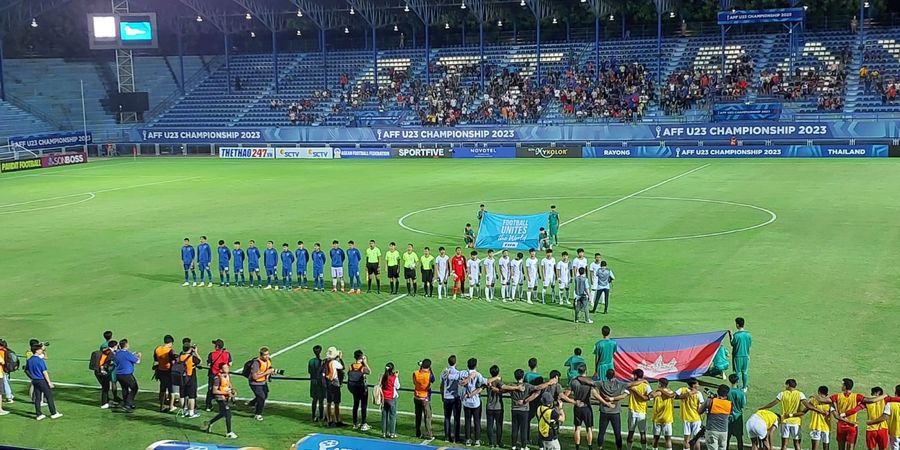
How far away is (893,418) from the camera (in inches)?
519

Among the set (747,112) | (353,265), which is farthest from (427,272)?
(747,112)

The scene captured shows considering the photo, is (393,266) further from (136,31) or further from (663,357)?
(136,31)

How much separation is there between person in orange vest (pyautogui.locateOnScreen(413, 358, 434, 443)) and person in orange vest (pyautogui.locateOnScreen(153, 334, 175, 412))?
463 centimetres

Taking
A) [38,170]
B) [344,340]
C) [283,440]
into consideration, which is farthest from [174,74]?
[283,440]

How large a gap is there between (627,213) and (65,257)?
842 inches

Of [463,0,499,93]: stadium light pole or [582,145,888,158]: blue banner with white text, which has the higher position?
[463,0,499,93]: stadium light pole

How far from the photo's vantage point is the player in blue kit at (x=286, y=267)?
85.6 feet

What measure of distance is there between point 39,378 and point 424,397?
690 centimetres

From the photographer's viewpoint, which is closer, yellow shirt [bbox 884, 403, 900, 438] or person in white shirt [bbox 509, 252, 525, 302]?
yellow shirt [bbox 884, 403, 900, 438]

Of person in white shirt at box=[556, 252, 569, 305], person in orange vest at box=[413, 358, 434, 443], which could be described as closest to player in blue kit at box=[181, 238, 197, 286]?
person in white shirt at box=[556, 252, 569, 305]

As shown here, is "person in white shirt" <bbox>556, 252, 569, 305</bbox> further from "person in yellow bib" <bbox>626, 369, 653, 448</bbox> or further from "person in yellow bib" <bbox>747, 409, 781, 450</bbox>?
"person in yellow bib" <bbox>747, 409, 781, 450</bbox>

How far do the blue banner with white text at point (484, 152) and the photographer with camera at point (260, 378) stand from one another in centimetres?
5246

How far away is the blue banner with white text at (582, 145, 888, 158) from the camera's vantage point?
2293 inches

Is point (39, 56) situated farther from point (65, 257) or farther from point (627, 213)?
point (627, 213)
